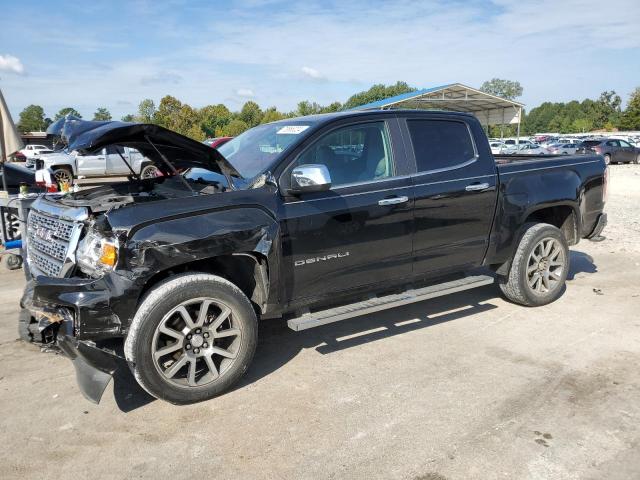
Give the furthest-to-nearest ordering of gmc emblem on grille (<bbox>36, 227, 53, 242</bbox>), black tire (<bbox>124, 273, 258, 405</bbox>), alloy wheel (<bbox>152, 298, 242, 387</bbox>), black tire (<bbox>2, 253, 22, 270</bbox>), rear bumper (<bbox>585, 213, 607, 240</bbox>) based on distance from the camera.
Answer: black tire (<bbox>2, 253, 22, 270</bbox>) < rear bumper (<bbox>585, 213, 607, 240</bbox>) < gmc emblem on grille (<bbox>36, 227, 53, 242</bbox>) < alloy wheel (<bbox>152, 298, 242, 387</bbox>) < black tire (<bbox>124, 273, 258, 405</bbox>)

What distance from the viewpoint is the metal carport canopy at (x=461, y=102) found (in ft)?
92.4

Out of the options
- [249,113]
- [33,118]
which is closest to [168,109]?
[249,113]

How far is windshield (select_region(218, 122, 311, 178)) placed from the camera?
4.10 m

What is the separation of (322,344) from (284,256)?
1.18 metres

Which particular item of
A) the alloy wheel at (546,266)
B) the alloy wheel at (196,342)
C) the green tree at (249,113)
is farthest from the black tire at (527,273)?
the green tree at (249,113)

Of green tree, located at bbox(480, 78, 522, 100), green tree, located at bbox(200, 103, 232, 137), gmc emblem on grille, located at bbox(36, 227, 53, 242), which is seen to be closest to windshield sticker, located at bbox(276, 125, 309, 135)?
gmc emblem on grille, located at bbox(36, 227, 53, 242)

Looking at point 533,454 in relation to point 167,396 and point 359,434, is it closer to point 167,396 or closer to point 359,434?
point 359,434

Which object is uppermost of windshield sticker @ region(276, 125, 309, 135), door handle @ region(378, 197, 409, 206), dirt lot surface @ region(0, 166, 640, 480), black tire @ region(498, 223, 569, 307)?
windshield sticker @ region(276, 125, 309, 135)

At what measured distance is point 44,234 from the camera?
392 cm

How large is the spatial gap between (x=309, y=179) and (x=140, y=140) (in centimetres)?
125

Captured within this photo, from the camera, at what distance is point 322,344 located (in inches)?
181

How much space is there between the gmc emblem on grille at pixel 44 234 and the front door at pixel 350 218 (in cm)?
171

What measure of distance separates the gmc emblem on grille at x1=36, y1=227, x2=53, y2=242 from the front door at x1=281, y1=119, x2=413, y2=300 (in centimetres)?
171

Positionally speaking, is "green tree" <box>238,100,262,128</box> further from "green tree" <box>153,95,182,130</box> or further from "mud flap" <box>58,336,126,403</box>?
"mud flap" <box>58,336,126,403</box>
